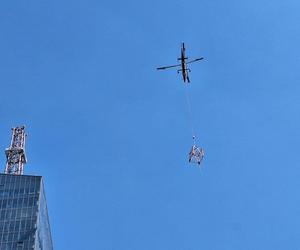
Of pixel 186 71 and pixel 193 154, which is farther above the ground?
pixel 186 71

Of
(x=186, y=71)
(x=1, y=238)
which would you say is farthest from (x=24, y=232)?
(x=186, y=71)

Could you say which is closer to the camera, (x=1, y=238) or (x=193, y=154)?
(x=193, y=154)

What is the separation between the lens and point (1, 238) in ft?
652

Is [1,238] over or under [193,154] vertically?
over

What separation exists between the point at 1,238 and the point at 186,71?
307 ft

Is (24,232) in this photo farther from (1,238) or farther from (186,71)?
(186,71)

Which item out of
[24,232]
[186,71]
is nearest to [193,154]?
[186,71]

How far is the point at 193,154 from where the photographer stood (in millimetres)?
116562

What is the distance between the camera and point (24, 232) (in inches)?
7869

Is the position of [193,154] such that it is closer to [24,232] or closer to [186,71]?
[186,71]

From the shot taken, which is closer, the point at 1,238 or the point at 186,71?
the point at 186,71

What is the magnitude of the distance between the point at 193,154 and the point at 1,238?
313 feet

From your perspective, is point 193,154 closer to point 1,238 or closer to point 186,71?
point 186,71

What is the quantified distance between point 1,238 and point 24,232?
5.67m
